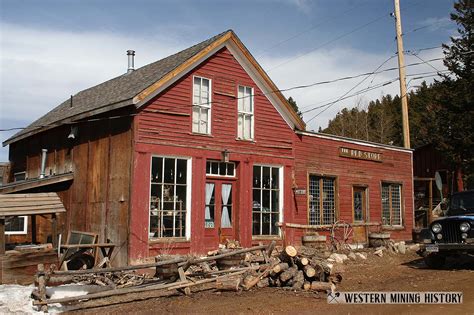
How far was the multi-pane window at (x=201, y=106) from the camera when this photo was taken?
15109mm

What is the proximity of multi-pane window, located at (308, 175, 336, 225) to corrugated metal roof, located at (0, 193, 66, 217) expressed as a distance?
8.77 metres

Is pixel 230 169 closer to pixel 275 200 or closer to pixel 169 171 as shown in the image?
pixel 275 200

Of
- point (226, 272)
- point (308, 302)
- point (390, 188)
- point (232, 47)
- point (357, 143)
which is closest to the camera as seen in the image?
point (308, 302)

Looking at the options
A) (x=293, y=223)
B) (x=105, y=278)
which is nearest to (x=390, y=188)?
(x=293, y=223)

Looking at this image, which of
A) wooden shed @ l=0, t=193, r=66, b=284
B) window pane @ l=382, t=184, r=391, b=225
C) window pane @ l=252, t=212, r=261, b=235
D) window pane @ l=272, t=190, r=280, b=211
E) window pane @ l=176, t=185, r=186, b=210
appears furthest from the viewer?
window pane @ l=382, t=184, r=391, b=225

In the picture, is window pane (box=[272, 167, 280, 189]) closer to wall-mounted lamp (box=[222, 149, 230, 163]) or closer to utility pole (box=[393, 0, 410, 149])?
wall-mounted lamp (box=[222, 149, 230, 163])

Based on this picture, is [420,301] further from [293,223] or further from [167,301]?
[293,223]

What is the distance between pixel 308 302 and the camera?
9461 mm

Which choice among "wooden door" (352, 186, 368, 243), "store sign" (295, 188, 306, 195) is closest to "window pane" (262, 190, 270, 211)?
"store sign" (295, 188, 306, 195)

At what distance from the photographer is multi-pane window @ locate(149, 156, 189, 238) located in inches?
547

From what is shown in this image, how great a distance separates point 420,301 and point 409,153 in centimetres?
1369

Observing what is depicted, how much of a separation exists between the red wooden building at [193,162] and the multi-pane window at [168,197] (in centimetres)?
3

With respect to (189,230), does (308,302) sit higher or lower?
lower

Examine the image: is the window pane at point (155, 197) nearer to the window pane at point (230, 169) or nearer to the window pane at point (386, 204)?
the window pane at point (230, 169)
